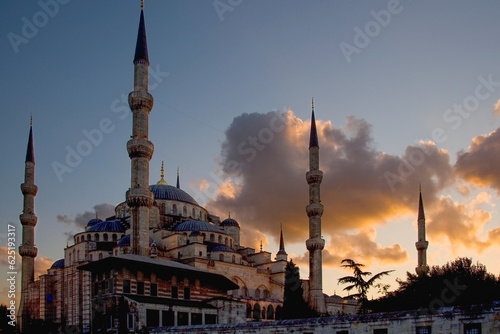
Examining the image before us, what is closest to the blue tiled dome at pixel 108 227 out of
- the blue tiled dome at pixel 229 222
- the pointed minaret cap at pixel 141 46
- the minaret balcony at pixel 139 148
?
the blue tiled dome at pixel 229 222

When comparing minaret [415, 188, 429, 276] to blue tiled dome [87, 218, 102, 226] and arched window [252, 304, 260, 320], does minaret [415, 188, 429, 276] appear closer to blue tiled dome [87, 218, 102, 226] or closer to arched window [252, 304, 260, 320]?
arched window [252, 304, 260, 320]

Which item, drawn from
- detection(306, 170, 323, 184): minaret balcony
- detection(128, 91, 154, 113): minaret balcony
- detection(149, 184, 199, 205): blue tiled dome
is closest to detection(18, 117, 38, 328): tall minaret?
detection(149, 184, 199, 205): blue tiled dome

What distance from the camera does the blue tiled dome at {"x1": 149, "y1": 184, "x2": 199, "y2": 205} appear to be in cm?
4534

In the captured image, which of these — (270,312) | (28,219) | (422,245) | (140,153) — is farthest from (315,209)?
(28,219)

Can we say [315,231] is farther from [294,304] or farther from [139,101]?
[139,101]

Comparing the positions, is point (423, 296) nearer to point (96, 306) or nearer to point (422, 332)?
point (422, 332)

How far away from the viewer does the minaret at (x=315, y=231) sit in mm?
32375

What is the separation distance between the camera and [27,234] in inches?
1538

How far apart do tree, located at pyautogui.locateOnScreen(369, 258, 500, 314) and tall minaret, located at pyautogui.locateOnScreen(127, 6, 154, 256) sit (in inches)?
503

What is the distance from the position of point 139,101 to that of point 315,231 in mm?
13782

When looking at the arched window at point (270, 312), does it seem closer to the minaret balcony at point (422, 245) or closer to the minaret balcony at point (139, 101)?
the minaret balcony at point (422, 245)

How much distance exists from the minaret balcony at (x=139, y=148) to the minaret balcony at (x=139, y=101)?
2.05m

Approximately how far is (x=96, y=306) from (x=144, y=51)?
16.0 metres

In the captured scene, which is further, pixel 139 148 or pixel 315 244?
pixel 315 244
